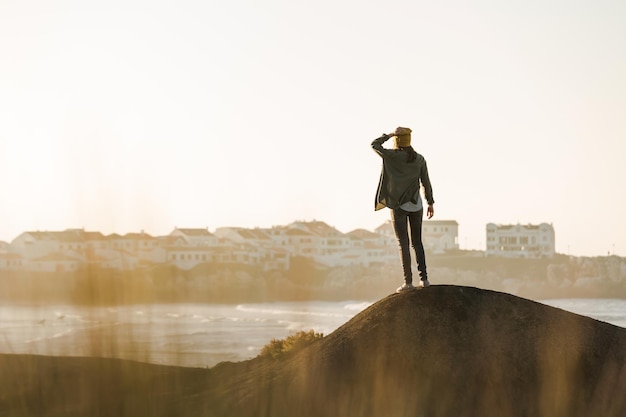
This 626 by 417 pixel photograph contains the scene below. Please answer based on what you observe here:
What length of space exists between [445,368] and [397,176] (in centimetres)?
315

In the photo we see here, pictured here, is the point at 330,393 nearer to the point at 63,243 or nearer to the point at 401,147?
the point at 401,147

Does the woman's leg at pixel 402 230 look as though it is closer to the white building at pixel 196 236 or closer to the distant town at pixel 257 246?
the distant town at pixel 257 246

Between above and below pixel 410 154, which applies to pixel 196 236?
above

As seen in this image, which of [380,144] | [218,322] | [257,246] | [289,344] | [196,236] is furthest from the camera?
[257,246]

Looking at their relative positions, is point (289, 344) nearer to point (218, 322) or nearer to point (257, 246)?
point (218, 322)

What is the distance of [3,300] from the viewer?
13238cm

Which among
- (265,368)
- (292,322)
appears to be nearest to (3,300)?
(292,322)

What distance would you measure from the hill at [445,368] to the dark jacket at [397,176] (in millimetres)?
1567

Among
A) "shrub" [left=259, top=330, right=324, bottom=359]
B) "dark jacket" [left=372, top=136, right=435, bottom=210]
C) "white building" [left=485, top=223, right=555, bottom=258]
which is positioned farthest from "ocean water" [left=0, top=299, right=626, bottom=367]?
"dark jacket" [left=372, top=136, right=435, bottom=210]

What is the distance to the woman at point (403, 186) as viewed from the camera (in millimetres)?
14680

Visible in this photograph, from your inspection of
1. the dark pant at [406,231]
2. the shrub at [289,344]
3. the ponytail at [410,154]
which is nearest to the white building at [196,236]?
the shrub at [289,344]

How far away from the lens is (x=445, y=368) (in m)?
13.8

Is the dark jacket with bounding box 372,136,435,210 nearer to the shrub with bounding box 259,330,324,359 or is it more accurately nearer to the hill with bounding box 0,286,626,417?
the hill with bounding box 0,286,626,417

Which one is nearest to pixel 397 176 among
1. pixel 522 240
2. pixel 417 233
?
pixel 417 233
